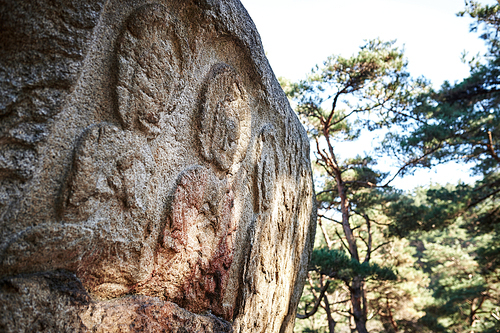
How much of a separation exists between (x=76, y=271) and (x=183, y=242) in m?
0.43

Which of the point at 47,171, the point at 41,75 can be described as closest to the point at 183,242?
the point at 47,171

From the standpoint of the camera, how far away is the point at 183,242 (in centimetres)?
139

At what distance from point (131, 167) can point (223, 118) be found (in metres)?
0.55

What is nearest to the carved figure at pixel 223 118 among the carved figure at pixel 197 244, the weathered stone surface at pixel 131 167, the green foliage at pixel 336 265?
the weathered stone surface at pixel 131 167

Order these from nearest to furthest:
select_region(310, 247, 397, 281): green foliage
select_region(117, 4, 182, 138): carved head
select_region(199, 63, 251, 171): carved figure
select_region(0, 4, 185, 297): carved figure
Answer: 1. select_region(0, 4, 185, 297): carved figure
2. select_region(117, 4, 182, 138): carved head
3. select_region(199, 63, 251, 171): carved figure
4. select_region(310, 247, 397, 281): green foliage

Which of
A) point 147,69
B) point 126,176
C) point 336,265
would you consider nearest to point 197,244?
point 126,176

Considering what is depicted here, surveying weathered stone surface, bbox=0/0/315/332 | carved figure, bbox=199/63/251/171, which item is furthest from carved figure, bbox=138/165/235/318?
carved figure, bbox=199/63/251/171

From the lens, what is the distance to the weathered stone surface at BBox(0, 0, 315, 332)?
0.94m

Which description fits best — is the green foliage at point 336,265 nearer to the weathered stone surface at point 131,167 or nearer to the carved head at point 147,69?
the weathered stone surface at point 131,167

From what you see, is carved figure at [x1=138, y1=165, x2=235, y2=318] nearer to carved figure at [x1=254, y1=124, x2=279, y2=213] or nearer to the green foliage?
carved figure at [x1=254, y1=124, x2=279, y2=213]

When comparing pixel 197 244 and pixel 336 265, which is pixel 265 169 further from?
pixel 336 265

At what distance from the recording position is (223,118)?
1592mm

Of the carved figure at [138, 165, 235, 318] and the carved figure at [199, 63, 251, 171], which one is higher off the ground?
the carved figure at [199, 63, 251, 171]

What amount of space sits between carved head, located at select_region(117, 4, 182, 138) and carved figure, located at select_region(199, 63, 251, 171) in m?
0.21
